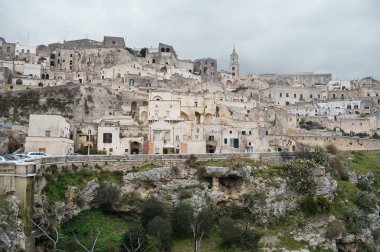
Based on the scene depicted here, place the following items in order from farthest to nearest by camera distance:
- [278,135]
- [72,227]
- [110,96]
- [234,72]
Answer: [234,72], [110,96], [278,135], [72,227]

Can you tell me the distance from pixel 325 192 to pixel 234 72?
71556 millimetres

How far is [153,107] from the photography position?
56781 millimetres

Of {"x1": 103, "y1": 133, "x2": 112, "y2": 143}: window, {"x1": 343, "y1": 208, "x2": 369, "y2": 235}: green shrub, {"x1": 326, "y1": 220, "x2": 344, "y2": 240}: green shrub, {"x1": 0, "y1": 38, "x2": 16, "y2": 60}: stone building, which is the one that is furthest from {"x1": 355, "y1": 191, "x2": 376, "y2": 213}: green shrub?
{"x1": 0, "y1": 38, "x2": 16, "y2": 60}: stone building

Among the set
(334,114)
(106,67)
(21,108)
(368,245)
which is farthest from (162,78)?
(368,245)

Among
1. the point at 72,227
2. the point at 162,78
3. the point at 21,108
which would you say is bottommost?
the point at 72,227

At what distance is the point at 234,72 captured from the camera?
11138cm

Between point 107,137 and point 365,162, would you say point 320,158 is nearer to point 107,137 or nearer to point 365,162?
point 365,162

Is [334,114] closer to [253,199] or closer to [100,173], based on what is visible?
[253,199]

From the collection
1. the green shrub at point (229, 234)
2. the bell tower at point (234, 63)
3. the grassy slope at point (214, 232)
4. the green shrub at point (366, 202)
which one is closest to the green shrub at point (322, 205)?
the grassy slope at point (214, 232)

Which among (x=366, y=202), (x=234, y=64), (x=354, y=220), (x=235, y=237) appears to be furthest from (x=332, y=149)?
(x=234, y=64)

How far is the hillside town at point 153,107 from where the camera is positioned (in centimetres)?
5012

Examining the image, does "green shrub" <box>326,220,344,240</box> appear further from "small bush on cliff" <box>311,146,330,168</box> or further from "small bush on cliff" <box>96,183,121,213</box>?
"small bush on cliff" <box>96,183,121,213</box>

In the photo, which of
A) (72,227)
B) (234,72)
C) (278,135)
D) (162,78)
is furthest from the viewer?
(234,72)

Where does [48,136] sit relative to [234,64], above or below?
below
